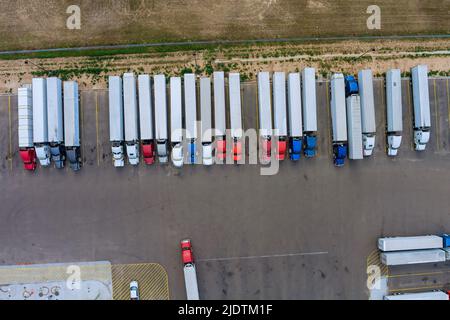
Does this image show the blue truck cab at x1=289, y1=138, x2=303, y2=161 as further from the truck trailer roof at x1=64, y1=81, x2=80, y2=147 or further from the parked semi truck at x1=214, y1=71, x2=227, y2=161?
the truck trailer roof at x1=64, y1=81, x2=80, y2=147

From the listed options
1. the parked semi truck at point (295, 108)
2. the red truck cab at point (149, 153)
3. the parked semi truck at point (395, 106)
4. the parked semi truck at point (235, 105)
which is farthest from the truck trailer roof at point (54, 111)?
the parked semi truck at point (395, 106)

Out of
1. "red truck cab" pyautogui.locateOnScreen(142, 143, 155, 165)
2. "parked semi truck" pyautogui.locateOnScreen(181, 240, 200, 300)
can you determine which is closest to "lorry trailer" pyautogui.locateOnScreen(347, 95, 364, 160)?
"parked semi truck" pyautogui.locateOnScreen(181, 240, 200, 300)

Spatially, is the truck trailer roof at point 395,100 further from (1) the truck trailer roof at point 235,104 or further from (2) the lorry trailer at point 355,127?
(1) the truck trailer roof at point 235,104

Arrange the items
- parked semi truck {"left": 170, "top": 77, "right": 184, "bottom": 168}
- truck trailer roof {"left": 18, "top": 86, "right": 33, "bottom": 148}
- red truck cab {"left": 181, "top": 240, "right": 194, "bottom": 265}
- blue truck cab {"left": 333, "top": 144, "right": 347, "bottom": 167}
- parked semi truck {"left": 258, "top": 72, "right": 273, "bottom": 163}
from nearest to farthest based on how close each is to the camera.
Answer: truck trailer roof {"left": 18, "top": 86, "right": 33, "bottom": 148} < red truck cab {"left": 181, "top": 240, "right": 194, "bottom": 265} < parked semi truck {"left": 170, "top": 77, "right": 184, "bottom": 168} < parked semi truck {"left": 258, "top": 72, "right": 273, "bottom": 163} < blue truck cab {"left": 333, "top": 144, "right": 347, "bottom": 167}

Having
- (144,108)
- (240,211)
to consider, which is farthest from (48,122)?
(240,211)

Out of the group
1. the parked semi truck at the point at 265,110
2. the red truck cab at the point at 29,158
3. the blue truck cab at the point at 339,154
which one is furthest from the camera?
the blue truck cab at the point at 339,154

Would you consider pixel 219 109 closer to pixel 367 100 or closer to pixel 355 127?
pixel 355 127
